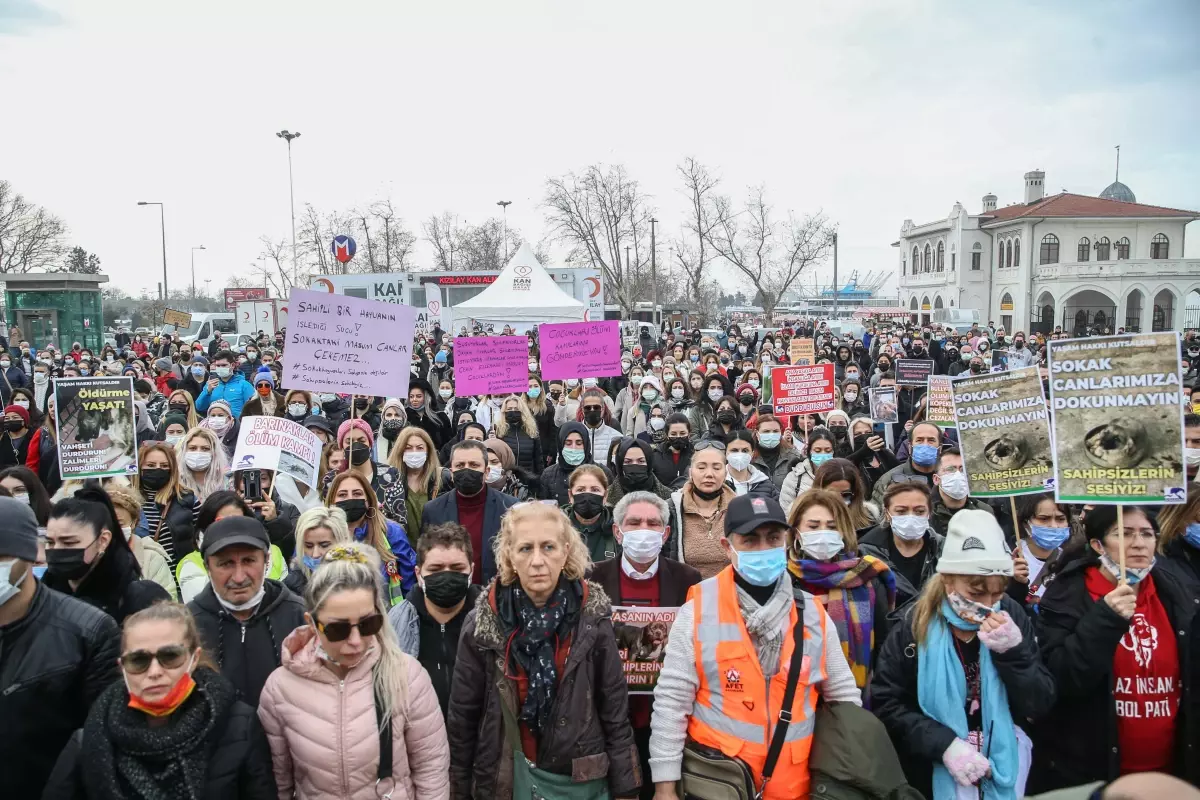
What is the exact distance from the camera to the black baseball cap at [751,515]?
3.24 meters

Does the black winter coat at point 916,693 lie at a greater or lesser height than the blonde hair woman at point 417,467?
lesser

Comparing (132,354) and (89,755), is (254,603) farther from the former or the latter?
(132,354)

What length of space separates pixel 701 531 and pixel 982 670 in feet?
6.25

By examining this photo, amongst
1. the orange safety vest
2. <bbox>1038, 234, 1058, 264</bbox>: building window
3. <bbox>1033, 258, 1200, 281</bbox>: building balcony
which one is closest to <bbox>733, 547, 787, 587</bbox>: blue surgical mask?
the orange safety vest

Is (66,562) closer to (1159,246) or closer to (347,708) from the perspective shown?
(347,708)

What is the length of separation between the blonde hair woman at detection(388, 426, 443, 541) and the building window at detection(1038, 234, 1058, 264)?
217ft

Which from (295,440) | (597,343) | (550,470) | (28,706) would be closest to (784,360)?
(597,343)

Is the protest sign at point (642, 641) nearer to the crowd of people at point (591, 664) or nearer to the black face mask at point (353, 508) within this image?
the crowd of people at point (591, 664)

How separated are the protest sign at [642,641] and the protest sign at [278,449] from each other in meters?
3.05

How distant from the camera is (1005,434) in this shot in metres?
4.88

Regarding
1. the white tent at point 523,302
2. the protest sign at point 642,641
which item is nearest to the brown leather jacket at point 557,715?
the protest sign at point 642,641

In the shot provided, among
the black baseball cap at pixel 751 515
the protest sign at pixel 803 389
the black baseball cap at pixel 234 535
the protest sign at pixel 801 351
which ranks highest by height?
the protest sign at pixel 801 351

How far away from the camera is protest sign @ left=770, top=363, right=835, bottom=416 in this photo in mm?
9562

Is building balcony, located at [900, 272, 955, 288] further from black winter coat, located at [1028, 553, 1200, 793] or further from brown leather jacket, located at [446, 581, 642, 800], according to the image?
brown leather jacket, located at [446, 581, 642, 800]
